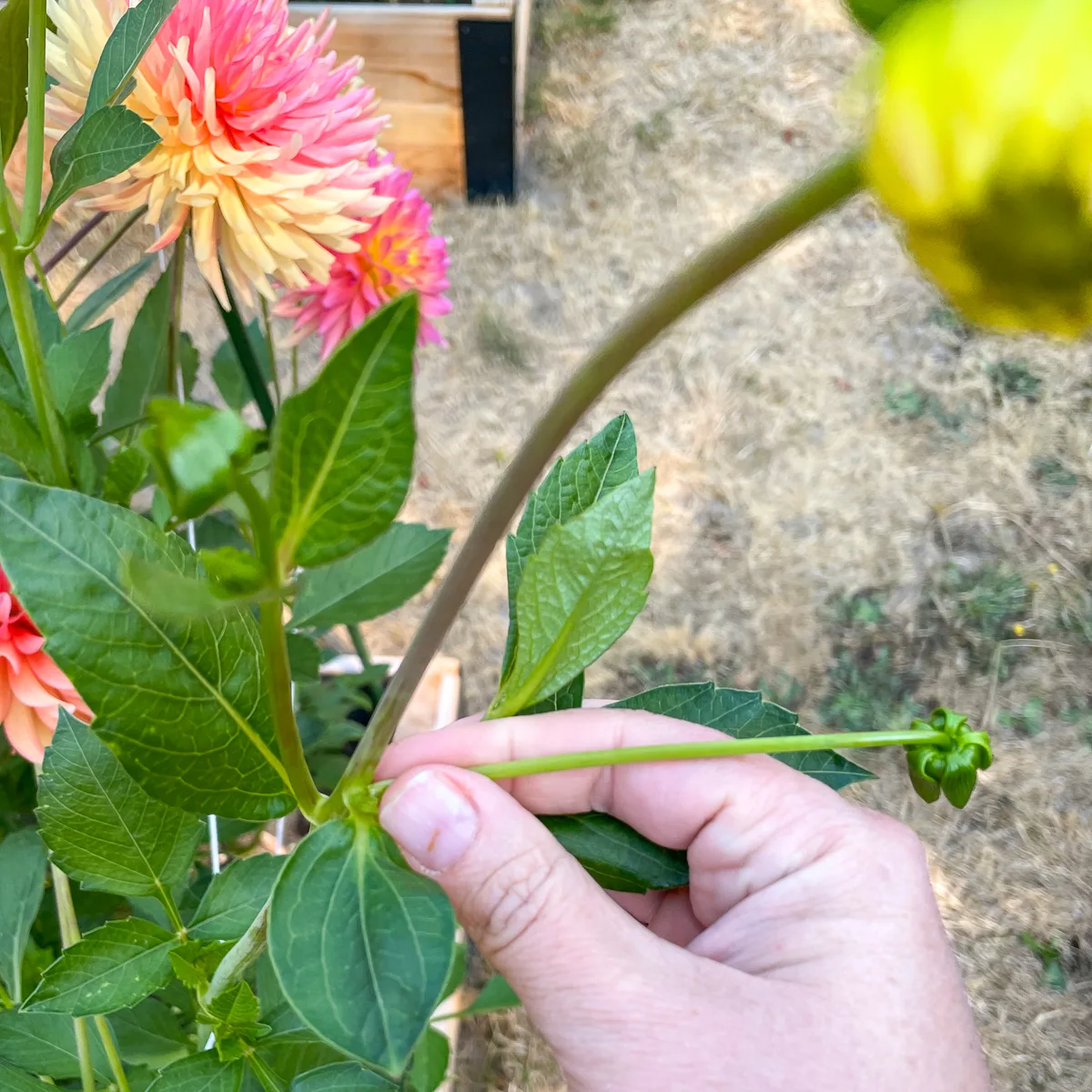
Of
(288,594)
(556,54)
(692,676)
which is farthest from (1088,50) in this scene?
(556,54)

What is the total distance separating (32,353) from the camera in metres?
0.34

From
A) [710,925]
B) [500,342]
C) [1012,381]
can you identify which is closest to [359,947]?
[710,925]

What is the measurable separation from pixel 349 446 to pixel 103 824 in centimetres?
25

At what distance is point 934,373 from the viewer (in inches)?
57.3

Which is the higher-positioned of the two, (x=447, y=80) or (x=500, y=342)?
(x=447, y=80)

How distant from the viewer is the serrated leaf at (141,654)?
0.84 ft

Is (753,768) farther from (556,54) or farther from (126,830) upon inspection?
(556,54)

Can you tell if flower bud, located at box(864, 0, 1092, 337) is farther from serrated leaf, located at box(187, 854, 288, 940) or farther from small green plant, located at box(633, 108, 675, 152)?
small green plant, located at box(633, 108, 675, 152)

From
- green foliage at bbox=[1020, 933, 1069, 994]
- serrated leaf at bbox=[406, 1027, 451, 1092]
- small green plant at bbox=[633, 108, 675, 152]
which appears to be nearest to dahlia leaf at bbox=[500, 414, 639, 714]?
serrated leaf at bbox=[406, 1027, 451, 1092]

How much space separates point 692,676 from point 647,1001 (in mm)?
875

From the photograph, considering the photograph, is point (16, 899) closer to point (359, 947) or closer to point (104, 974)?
point (104, 974)

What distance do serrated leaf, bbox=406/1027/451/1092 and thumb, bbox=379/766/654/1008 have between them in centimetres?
25

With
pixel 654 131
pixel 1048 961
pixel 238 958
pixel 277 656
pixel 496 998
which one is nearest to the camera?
pixel 277 656

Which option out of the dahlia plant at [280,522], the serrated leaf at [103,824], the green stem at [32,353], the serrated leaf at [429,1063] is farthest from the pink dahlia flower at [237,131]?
the serrated leaf at [429,1063]
